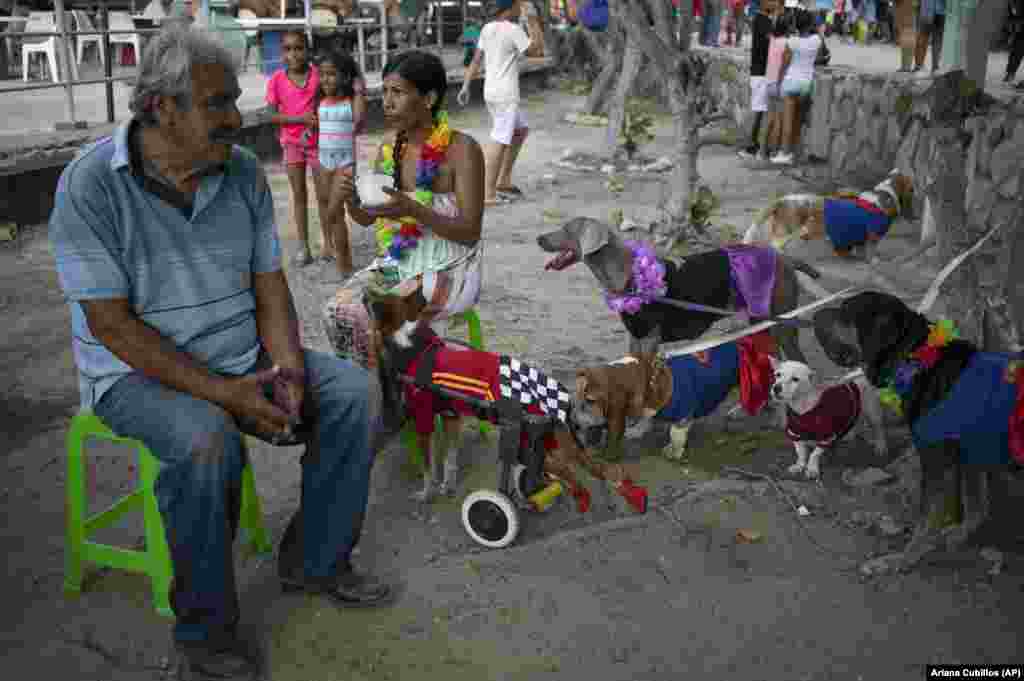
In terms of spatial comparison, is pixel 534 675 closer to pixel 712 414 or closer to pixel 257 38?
pixel 712 414

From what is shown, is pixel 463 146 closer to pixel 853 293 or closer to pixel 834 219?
pixel 853 293

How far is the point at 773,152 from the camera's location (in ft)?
39.7

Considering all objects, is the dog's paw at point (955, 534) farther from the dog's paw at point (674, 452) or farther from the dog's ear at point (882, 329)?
the dog's paw at point (674, 452)

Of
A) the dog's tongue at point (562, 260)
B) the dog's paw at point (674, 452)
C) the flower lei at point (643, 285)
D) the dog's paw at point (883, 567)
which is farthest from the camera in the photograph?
the dog's tongue at point (562, 260)

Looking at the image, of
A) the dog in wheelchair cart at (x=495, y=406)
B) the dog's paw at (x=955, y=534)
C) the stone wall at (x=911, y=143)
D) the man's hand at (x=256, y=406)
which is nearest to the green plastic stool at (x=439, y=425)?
the dog in wheelchair cart at (x=495, y=406)

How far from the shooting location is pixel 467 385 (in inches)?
126

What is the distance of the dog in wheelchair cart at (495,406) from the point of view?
319 cm

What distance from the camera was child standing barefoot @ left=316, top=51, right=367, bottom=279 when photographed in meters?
6.18

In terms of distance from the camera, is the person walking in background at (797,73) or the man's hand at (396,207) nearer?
the man's hand at (396,207)

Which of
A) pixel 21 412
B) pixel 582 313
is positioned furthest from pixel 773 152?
pixel 21 412

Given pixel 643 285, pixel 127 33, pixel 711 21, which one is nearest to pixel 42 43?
pixel 127 33

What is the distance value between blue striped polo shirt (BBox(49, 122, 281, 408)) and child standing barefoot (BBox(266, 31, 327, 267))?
3.78 metres

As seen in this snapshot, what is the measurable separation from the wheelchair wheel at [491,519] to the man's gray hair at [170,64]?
5.46 feet

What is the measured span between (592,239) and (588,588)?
5.67ft
